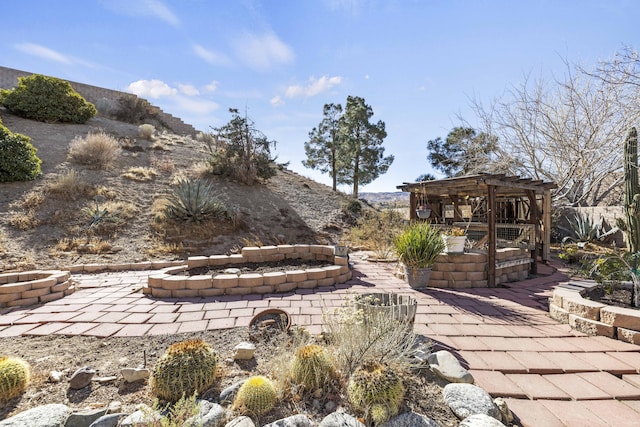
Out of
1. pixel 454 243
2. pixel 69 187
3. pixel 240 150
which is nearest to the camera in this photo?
pixel 454 243

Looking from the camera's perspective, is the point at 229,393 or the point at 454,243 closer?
the point at 229,393

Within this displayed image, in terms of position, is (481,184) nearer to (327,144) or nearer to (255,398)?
(255,398)

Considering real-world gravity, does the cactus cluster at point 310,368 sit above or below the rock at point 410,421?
above

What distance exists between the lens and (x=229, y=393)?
172 cm

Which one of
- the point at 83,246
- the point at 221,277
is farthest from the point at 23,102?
the point at 221,277

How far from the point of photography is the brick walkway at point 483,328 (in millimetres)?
1768

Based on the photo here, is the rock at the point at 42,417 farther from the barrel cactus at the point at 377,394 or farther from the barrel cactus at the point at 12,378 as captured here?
the barrel cactus at the point at 377,394

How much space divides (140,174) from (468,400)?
1115cm

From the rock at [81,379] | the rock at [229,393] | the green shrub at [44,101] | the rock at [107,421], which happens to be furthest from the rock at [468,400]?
the green shrub at [44,101]

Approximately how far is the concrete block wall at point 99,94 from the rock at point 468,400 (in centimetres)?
2051

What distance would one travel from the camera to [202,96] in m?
10.5

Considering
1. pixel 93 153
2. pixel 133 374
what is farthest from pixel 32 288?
pixel 93 153

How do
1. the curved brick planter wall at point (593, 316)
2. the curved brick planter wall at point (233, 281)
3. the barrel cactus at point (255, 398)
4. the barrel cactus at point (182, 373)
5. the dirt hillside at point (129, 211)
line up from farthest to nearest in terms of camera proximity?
the dirt hillside at point (129, 211) < the curved brick planter wall at point (233, 281) < the curved brick planter wall at point (593, 316) < the barrel cactus at point (182, 373) < the barrel cactus at point (255, 398)

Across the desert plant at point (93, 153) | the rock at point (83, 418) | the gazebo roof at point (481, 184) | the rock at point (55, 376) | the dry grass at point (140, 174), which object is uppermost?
the desert plant at point (93, 153)
